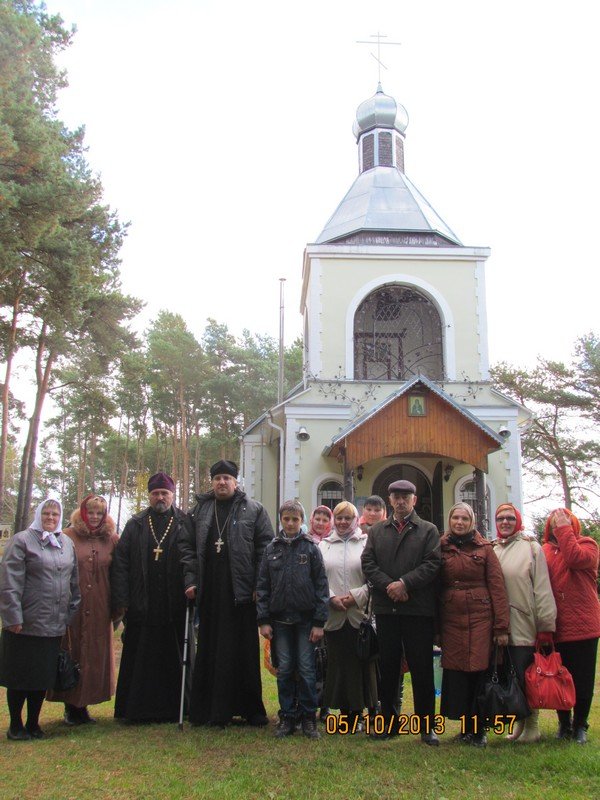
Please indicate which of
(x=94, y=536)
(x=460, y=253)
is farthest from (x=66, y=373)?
(x=94, y=536)

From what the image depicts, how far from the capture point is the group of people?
4.81m

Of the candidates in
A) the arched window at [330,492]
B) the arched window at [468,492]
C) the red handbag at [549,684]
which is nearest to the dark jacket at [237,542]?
the red handbag at [549,684]

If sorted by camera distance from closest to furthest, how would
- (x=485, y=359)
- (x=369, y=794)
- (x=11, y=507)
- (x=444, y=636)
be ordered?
(x=369, y=794), (x=444, y=636), (x=485, y=359), (x=11, y=507)

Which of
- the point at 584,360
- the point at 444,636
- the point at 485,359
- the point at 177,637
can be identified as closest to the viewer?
the point at 444,636

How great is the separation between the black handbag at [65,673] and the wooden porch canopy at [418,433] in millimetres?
8258

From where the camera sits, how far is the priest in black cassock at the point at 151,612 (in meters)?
5.43

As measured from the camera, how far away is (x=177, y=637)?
5.55 metres

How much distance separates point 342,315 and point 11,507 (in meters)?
38.0

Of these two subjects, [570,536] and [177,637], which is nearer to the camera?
[570,536]

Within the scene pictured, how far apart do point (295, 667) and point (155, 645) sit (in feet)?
3.84

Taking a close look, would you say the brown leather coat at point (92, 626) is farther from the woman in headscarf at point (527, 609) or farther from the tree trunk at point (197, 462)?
the tree trunk at point (197, 462)

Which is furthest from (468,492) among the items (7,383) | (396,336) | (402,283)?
(7,383)

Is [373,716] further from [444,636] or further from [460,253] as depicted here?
[460,253]

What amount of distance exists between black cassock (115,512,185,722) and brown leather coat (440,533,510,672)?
2076 millimetres
